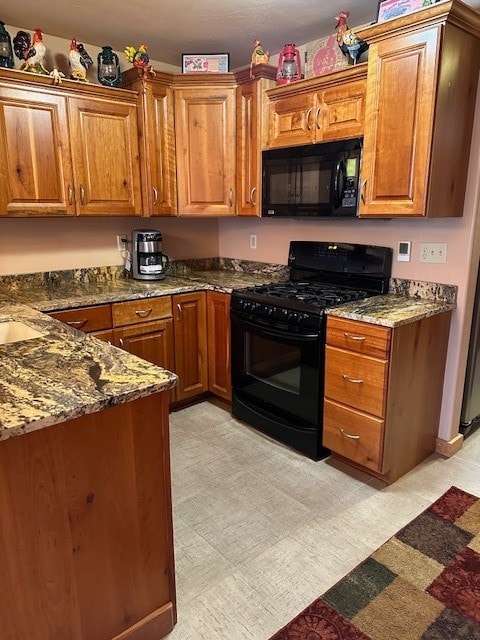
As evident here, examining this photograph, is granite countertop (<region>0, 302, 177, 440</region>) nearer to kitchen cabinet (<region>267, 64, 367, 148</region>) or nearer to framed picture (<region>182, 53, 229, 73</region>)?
kitchen cabinet (<region>267, 64, 367, 148</region>)

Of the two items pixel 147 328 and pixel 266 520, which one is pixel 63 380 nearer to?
pixel 266 520

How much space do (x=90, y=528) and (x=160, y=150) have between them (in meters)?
2.44

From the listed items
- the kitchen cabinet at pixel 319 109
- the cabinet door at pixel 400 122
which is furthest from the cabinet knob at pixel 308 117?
the cabinet door at pixel 400 122

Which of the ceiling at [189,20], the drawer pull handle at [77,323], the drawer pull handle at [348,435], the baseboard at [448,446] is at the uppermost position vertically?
the ceiling at [189,20]

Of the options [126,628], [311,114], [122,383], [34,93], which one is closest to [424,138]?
[311,114]

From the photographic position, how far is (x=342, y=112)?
2.44 meters

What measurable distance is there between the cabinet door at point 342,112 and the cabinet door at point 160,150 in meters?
1.03

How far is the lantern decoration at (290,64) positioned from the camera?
8.92ft

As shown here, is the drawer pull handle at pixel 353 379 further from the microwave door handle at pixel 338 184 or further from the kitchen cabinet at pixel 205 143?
the kitchen cabinet at pixel 205 143

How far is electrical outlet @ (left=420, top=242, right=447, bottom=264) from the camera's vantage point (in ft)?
7.98

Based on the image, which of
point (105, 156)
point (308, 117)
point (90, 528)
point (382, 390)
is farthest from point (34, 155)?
point (382, 390)

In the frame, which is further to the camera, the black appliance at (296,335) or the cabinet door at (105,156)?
the cabinet door at (105,156)

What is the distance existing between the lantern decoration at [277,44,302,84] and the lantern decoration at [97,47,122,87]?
1052 mm

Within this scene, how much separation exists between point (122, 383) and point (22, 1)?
7.45 ft
